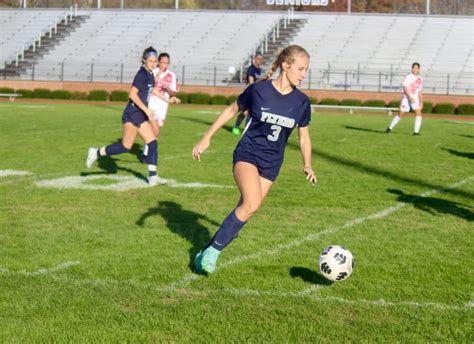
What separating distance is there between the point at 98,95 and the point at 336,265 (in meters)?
39.3

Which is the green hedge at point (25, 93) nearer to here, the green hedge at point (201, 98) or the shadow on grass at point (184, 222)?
the green hedge at point (201, 98)

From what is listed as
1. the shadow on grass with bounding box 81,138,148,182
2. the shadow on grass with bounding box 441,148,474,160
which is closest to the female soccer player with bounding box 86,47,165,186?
the shadow on grass with bounding box 81,138,148,182

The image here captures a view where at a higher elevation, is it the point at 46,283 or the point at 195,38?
the point at 195,38

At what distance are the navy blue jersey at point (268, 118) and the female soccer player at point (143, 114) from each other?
17.7ft

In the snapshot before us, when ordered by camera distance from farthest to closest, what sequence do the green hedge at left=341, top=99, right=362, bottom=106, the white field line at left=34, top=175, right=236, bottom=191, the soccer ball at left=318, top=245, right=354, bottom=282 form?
1. the green hedge at left=341, top=99, right=362, bottom=106
2. the white field line at left=34, top=175, right=236, bottom=191
3. the soccer ball at left=318, top=245, right=354, bottom=282

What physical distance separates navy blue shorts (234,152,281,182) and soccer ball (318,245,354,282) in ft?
3.11

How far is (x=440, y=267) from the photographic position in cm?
698

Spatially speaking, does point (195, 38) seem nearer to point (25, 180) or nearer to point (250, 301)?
point (25, 180)

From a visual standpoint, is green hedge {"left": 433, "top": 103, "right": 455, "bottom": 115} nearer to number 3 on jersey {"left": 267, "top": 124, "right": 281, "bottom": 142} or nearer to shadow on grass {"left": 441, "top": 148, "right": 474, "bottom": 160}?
Result: shadow on grass {"left": 441, "top": 148, "right": 474, "bottom": 160}

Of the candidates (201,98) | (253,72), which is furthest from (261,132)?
(201,98)

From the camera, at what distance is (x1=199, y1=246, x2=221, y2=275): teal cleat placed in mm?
6465

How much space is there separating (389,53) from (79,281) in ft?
137

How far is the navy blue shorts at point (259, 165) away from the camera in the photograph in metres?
6.79

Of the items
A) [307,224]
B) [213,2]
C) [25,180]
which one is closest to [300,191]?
[307,224]
